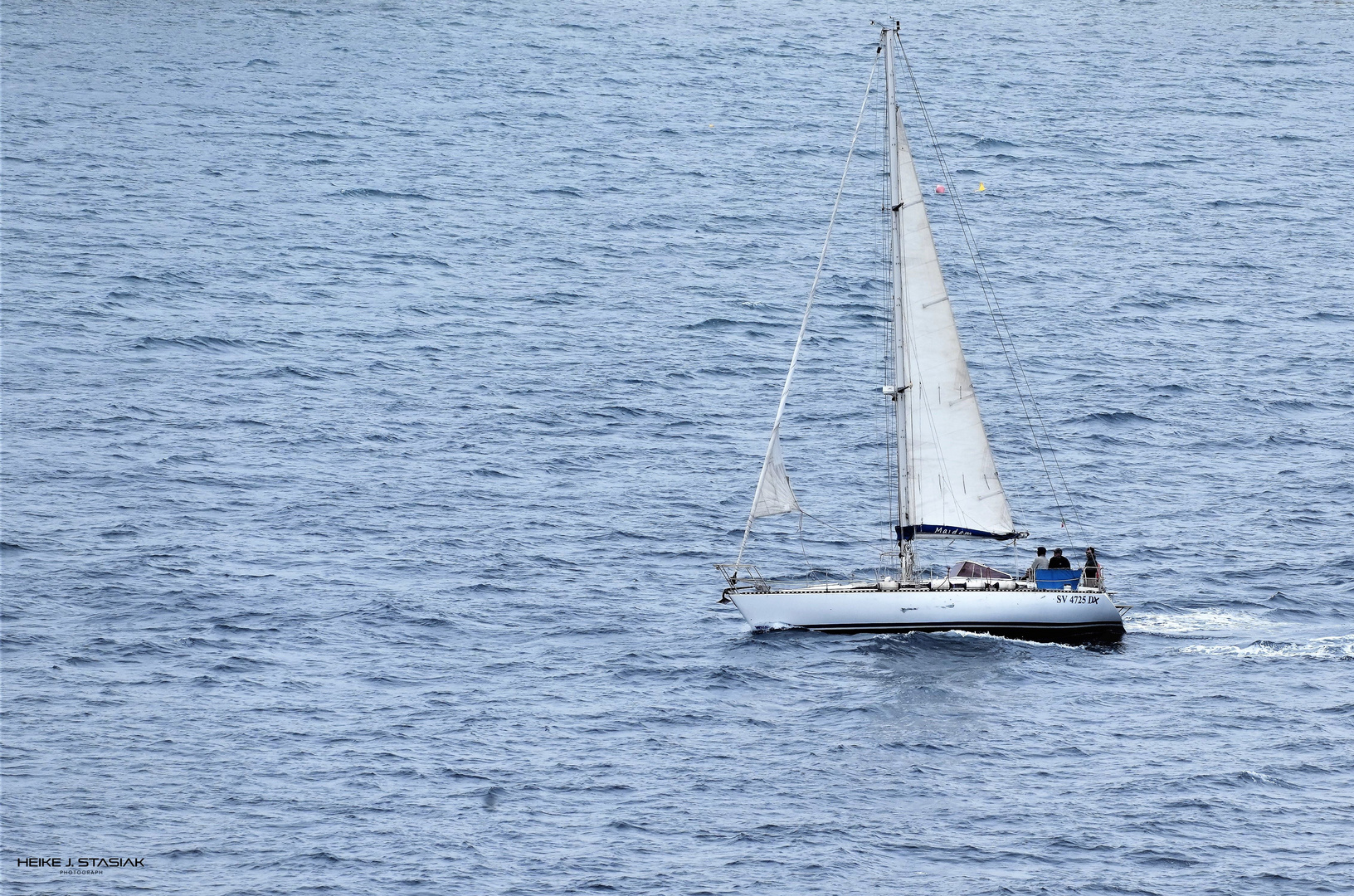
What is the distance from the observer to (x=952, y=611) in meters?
69.8

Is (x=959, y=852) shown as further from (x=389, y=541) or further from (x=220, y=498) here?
(x=220, y=498)

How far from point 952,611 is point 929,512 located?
3756 mm

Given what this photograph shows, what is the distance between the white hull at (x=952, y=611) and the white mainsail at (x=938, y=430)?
269cm

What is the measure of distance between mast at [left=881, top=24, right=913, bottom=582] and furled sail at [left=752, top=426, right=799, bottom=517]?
399 cm

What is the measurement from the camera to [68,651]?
70188 mm

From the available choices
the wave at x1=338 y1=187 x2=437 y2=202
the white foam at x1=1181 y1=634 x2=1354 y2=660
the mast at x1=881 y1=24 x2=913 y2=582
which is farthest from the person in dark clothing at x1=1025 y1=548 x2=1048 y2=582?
the wave at x1=338 y1=187 x2=437 y2=202

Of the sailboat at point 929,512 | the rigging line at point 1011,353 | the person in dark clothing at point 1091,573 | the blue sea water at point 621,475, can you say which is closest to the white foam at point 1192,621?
the blue sea water at point 621,475

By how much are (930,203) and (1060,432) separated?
151 feet

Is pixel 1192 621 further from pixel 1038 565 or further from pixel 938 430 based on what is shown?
pixel 938 430

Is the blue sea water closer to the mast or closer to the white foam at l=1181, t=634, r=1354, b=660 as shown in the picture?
the white foam at l=1181, t=634, r=1354, b=660

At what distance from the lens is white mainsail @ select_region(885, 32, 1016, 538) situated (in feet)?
230

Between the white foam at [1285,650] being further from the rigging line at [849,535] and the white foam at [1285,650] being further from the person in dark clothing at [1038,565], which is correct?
the rigging line at [849,535]

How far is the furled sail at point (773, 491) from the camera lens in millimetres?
70438

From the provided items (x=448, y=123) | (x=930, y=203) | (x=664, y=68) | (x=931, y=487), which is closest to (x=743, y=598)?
(x=931, y=487)
